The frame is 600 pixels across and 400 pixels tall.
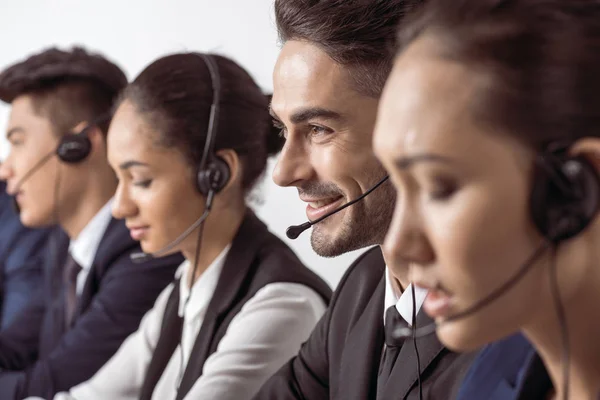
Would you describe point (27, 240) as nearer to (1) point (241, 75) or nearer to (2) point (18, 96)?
(2) point (18, 96)

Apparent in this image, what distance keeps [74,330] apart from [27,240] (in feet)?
2.39

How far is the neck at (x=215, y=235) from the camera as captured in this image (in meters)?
1.84

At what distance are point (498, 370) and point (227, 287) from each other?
2.92ft

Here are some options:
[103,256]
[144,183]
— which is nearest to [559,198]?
[144,183]

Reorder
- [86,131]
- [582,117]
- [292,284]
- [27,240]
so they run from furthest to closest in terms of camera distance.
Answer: [27,240]
[86,131]
[292,284]
[582,117]

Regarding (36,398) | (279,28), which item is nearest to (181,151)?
(279,28)

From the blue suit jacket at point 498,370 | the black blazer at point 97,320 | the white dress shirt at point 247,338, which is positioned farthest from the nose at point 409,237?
the black blazer at point 97,320

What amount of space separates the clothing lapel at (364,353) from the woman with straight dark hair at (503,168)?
0.51 metres

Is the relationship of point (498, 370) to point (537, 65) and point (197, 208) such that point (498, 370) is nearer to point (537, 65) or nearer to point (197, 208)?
point (537, 65)

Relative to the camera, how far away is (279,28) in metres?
1.44

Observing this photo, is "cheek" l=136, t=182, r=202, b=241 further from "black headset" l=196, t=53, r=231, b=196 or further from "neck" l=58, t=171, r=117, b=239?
"neck" l=58, t=171, r=117, b=239

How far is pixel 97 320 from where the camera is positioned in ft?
6.93

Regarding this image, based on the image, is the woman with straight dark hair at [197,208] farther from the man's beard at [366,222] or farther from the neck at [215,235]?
the man's beard at [366,222]

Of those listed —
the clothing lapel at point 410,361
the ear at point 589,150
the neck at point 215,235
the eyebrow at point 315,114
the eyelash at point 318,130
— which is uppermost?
the ear at point 589,150
